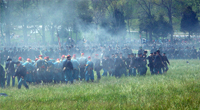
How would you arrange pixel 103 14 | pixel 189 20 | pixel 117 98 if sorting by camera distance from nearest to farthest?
1. pixel 117 98
2. pixel 189 20
3. pixel 103 14

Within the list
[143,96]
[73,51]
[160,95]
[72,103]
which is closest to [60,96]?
[72,103]

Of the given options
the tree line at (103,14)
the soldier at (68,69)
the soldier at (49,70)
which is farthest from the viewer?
the tree line at (103,14)

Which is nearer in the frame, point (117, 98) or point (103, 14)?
point (117, 98)

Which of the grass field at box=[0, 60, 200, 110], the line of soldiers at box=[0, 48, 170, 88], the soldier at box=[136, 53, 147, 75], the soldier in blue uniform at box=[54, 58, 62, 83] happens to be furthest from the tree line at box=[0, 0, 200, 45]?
the grass field at box=[0, 60, 200, 110]

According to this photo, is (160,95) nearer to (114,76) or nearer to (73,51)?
(114,76)

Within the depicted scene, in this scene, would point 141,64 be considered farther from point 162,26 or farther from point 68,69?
point 162,26

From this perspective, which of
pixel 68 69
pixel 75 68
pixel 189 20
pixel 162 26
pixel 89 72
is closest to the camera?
pixel 68 69

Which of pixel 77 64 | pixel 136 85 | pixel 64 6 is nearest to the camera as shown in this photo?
pixel 136 85

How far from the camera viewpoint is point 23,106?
980 centimetres

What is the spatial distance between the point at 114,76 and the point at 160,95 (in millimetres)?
7529

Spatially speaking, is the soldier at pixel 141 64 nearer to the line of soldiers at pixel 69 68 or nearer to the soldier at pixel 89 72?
the line of soldiers at pixel 69 68

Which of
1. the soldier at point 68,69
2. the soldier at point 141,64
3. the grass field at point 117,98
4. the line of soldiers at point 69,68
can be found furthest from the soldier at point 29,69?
the soldier at point 141,64

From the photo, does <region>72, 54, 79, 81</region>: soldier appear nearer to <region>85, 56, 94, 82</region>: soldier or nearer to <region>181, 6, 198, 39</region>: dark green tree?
<region>85, 56, 94, 82</region>: soldier

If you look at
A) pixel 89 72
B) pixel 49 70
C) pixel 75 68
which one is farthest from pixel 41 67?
pixel 89 72
